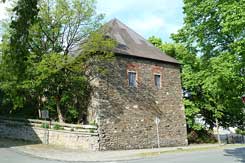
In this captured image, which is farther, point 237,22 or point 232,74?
point 232,74

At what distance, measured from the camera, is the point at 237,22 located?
12.8 m

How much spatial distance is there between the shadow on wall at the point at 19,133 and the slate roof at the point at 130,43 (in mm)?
8595

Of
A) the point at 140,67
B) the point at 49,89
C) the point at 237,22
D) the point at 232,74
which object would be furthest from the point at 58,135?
the point at 237,22

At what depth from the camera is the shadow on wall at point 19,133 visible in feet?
82.1

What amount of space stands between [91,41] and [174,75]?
9.25 metres

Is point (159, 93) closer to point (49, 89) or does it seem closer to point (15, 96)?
point (49, 89)

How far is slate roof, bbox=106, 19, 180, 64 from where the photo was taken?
27.4m

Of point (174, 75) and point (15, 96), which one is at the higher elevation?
point (174, 75)

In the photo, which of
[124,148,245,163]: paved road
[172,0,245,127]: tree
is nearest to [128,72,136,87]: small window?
[172,0,245,127]: tree

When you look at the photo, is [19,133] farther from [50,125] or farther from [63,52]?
[63,52]

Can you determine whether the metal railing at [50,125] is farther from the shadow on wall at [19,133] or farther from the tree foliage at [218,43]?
the tree foliage at [218,43]

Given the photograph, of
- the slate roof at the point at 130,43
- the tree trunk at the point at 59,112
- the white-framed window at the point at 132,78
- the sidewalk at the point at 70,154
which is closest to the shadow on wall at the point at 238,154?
the sidewalk at the point at 70,154

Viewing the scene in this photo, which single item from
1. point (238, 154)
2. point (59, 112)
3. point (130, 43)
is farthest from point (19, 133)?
point (238, 154)

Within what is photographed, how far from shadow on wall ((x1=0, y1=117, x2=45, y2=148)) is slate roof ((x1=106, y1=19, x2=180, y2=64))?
859 centimetres
